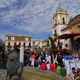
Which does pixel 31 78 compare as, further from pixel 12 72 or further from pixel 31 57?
pixel 31 57

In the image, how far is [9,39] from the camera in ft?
302

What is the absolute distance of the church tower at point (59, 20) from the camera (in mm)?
54200

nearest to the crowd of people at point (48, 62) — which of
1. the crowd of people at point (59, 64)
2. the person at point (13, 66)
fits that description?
the crowd of people at point (59, 64)

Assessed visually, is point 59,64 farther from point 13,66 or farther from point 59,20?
point 59,20

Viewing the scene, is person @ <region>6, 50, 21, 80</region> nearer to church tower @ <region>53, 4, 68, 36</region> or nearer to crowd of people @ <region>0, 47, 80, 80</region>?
crowd of people @ <region>0, 47, 80, 80</region>

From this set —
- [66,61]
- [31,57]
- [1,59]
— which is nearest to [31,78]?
[66,61]

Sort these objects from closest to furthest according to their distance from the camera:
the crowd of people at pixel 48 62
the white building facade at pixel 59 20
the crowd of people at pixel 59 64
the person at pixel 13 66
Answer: the person at pixel 13 66 → the crowd of people at pixel 59 64 → the crowd of people at pixel 48 62 → the white building facade at pixel 59 20

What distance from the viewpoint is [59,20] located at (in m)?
54.8

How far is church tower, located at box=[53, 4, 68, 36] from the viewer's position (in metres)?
54.2

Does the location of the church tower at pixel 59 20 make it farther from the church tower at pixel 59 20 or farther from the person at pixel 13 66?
the person at pixel 13 66

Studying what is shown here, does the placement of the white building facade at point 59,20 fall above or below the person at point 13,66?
above

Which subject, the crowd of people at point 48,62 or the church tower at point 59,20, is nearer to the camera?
the crowd of people at point 48,62

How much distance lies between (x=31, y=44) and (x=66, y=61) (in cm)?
8202

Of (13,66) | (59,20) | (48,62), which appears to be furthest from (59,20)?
(13,66)
